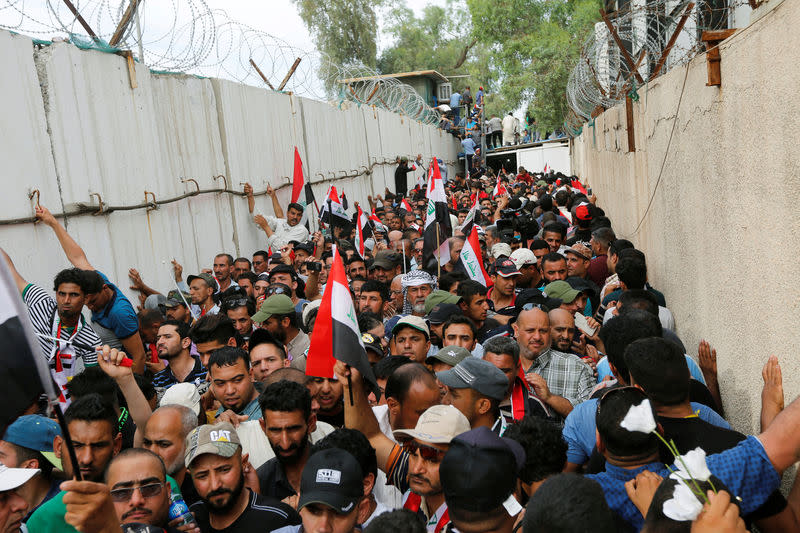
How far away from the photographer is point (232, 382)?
4.63m

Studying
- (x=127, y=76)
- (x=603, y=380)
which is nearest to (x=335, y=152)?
(x=127, y=76)

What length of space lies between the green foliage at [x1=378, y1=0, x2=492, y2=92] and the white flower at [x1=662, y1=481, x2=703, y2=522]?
54448mm

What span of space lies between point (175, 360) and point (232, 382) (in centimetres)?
132

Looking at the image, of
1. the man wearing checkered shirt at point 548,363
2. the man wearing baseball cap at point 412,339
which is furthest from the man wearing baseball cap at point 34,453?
the man wearing checkered shirt at point 548,363

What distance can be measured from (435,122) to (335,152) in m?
17.5

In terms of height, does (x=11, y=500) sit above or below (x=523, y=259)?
below

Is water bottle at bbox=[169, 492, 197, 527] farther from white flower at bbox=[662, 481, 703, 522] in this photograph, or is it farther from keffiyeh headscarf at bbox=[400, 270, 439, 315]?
keffiyeh headscarf at bbox=[400, 270, 439, 315]

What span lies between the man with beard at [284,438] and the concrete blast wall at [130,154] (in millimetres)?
3472

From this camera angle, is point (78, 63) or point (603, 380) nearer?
point (603, 380)

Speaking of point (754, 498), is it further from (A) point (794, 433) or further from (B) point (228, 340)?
(B) point (228, 340)

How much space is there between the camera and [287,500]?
12.2 feet

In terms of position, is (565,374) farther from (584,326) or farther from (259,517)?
(259,517)

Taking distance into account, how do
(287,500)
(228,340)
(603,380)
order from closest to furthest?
(287,500) → (603,380) → (228,340)

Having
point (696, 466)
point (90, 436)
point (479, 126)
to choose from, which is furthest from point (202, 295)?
point (479, 126)
